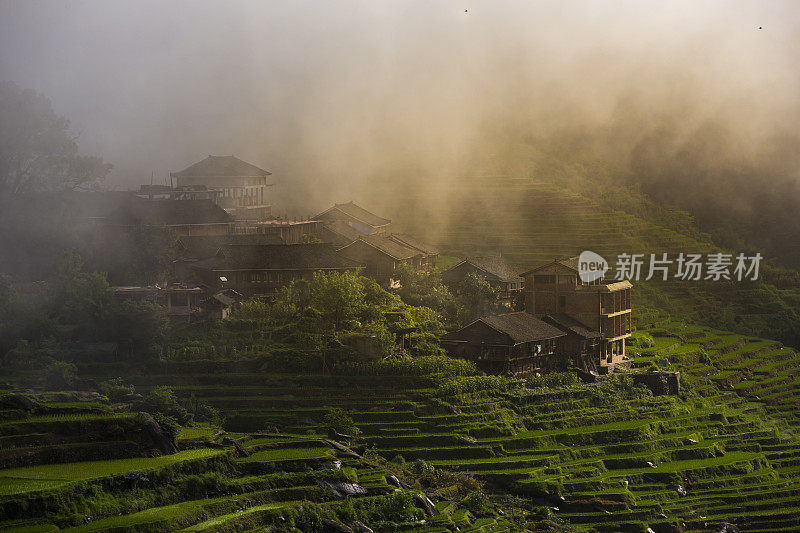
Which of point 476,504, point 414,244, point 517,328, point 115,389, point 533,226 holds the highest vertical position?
point 533,226

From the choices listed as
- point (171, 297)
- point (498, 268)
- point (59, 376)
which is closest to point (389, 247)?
point (498, 268)

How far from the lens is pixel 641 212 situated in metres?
35.7

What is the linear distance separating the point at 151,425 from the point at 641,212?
23912 millimetres

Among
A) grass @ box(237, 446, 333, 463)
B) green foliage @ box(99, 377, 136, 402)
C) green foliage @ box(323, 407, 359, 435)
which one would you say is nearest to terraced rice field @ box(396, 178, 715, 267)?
green foliage @ box(323, 407, 359, 435)

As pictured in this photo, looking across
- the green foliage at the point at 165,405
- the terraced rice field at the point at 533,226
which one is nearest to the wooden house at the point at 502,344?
the green foliage at the point at 165,405

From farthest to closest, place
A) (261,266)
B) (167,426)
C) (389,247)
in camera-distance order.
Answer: (389,247) → (261,266) → (167,426)

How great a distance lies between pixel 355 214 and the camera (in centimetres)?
2858

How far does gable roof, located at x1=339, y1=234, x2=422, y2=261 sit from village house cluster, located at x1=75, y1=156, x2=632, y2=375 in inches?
1.6

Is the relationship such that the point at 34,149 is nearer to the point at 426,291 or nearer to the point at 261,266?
the point at 261,266

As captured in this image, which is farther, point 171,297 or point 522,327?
point 522,327

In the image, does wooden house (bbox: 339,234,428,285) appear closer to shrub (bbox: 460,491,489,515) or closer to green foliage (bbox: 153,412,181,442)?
shrub (bbox: 460,491,489,515)

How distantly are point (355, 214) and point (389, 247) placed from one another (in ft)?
10.7

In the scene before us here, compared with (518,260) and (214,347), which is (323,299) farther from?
(518,260)

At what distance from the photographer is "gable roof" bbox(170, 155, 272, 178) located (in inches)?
1113
